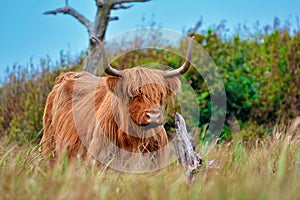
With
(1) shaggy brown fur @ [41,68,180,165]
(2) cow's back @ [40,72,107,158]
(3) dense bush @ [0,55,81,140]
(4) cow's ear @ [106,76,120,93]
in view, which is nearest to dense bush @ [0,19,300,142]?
(3) dense bush @ [0,55,81,140]

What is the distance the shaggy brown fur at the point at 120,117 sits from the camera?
498 cm

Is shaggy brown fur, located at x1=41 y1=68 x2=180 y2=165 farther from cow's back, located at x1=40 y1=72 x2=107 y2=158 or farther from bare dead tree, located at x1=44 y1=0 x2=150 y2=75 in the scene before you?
bare dead tree, located at x1=44 y1=0 x2=150 y2=75

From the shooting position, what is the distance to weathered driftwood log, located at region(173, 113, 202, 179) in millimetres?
4336

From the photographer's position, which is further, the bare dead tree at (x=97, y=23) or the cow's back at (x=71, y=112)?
the bare dead tree at (x=97, y=23)

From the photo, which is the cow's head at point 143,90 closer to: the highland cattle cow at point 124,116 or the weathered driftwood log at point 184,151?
the highland cattle cow at point 124,116

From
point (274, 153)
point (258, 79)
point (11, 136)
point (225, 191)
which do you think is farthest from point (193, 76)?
point (225, 191)

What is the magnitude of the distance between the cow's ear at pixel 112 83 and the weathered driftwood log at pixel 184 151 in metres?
0.75

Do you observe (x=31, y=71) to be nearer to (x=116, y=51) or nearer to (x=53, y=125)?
(x=116, y=51)

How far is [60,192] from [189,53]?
2.71 meters

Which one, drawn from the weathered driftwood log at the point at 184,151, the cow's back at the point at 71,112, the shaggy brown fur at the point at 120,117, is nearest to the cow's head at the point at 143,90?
the shaggy brown fur at the point at 120,117

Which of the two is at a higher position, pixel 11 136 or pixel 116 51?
pixel 116 51

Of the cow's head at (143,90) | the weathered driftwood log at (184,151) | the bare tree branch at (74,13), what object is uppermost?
the bare tree branch at (74,13)

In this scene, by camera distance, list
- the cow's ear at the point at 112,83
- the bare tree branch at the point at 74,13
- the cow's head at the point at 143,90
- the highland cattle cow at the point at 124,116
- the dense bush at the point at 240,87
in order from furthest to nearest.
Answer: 1. the bare tree branch at the point at 74,13
2. the dense bush at the point at 240,87
3. the cow's ear at the point at 112,83
4. the highland cattle cow at the point at 124,116
5. the cow's head at the point at 143,90

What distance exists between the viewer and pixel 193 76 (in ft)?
29.9
